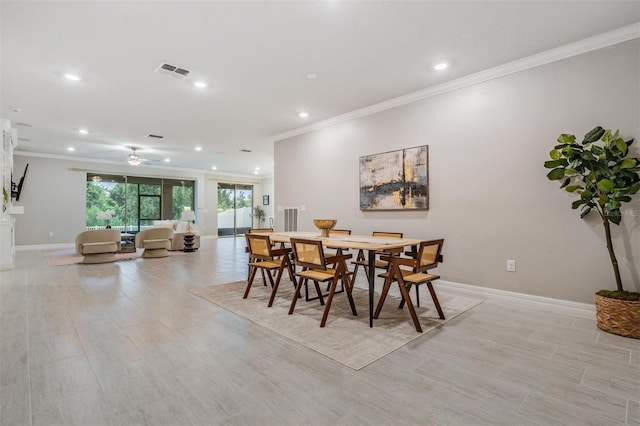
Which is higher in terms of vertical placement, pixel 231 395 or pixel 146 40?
pixel 146 40

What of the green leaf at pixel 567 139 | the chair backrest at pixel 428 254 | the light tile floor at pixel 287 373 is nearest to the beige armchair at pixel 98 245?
the light tile floor at pixel 287 373

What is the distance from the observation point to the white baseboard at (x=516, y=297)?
9.89 feet

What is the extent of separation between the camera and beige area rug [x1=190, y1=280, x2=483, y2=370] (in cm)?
223

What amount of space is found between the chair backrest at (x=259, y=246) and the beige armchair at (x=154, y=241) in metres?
4.27

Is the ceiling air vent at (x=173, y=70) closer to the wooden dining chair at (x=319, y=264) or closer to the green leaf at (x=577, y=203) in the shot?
the wooden dining chair at (x=319, y=264)

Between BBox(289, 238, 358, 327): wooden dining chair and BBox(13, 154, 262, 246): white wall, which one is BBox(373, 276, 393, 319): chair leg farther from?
BBox(13, 154, 262, 246): white wall

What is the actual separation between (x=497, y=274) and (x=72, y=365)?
3.98 m

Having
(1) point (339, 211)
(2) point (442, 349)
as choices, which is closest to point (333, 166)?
(1) point (339, 211)

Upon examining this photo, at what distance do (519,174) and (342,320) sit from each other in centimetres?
251

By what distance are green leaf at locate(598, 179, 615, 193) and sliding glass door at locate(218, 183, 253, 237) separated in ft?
38.0

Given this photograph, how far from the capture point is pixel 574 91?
3.10m

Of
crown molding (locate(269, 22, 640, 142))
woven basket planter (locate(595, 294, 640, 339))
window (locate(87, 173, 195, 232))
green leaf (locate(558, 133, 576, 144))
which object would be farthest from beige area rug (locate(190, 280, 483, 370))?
window (locate(87, 173, 195, 232))

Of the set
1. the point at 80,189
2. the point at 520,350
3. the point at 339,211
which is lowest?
the point at 520,350

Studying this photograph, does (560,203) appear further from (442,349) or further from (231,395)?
(231,395)
